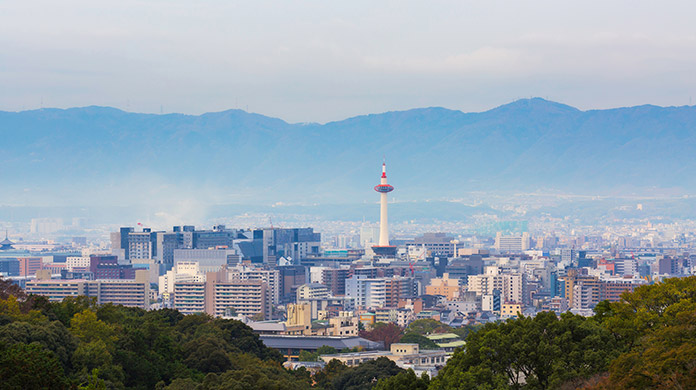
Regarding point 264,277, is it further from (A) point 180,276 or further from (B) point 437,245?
(B) point 437,245

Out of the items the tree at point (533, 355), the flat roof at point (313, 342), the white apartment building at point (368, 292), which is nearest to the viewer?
the tree at point (533, 355)

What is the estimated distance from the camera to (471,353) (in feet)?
79.0

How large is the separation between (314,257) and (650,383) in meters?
122

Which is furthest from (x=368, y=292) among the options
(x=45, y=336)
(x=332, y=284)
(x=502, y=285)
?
(x=45, y=336)

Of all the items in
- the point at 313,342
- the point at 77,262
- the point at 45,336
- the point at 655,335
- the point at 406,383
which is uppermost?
the point at 77,262

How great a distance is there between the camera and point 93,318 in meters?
31.0

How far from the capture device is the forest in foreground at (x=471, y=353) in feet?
65.5

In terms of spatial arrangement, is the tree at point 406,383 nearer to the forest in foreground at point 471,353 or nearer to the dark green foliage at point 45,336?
the forest in foreground at point 471,353

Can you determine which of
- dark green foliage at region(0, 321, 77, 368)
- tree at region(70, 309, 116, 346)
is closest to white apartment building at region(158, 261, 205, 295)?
tree at region(70, 309, 116, 346)

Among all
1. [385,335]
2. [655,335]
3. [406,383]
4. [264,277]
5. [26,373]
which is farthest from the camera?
[264,277]

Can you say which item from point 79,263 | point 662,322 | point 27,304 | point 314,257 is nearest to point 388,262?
point 314,257

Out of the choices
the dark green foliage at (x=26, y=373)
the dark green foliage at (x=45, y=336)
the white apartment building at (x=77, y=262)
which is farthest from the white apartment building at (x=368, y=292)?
the dark green foliage at (x=26, y=373)

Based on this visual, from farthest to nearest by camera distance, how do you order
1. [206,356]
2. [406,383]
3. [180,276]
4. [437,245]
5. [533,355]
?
[437,245], [180,276], [206,356], [406,383], [533,355]

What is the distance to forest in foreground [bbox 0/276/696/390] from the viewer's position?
786 inches
